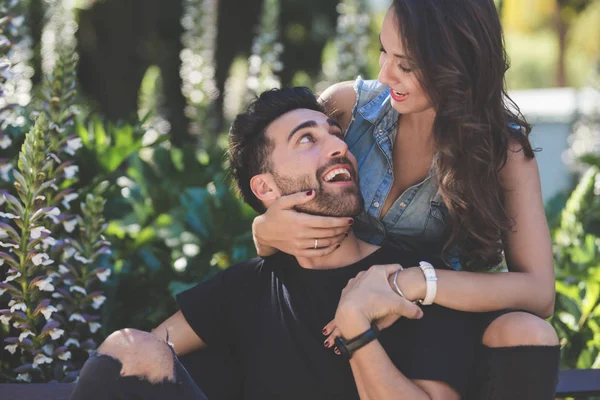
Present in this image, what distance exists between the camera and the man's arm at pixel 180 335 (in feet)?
9.76

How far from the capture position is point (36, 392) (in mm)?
2660

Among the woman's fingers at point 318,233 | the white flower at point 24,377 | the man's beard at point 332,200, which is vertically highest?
the man's beard at point 332,200

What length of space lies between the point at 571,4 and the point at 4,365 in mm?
23143

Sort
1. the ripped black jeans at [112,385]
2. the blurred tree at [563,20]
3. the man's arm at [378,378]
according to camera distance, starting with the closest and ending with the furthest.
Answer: the ripped black jeans at [112,385], the man's arm at [378,378], the blurred tree at [563,20]

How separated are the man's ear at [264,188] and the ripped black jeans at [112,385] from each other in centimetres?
85

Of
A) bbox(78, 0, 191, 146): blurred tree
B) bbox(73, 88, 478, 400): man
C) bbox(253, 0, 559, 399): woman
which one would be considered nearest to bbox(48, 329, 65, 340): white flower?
bbox(73, 88, 478, 400): man

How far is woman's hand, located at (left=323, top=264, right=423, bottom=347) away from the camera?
2594 mm

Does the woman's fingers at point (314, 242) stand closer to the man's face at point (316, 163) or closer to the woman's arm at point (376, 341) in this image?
the man's face at point (316, 163)

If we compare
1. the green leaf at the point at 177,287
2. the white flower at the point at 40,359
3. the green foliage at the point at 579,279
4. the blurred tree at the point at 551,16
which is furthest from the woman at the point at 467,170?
the blurred tree at the point at 551,16

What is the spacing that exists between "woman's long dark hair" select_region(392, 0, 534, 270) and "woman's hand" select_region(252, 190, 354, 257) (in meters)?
0.40

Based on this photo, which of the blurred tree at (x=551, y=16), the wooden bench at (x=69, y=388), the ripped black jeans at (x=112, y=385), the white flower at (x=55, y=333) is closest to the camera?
the ripped black jeans at (x=112, y=385)

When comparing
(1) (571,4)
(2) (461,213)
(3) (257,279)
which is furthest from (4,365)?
(1) (571,4)

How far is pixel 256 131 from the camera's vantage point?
3170mm

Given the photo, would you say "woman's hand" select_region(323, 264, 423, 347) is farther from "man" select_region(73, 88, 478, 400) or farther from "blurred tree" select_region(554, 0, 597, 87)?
"blurred tree" select_region(554, 0, 597, 87)
